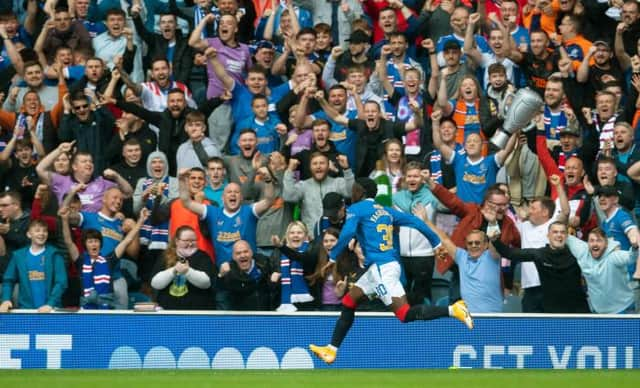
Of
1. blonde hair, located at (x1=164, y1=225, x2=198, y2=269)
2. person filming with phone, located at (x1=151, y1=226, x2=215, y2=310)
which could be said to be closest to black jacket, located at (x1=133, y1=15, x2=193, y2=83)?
blonde hair, located at (x1=164, y1=225, x2=198, y2=269)

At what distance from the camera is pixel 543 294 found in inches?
610

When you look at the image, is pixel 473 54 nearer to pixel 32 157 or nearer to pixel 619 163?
pixel 619 163

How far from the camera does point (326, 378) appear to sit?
1343cm

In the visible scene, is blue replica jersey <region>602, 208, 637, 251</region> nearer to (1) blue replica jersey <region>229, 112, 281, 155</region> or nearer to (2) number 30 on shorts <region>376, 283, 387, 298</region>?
(2) number 30 on shorts <region>376, 283, 387, 298</region>

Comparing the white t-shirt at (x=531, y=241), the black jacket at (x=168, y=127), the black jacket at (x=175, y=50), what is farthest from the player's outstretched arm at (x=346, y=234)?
the black jacket at (x=175, y=50)

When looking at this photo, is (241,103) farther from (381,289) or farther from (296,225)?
(381,289)

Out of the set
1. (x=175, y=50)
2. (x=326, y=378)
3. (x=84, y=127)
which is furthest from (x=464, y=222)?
(x=175, y=50)

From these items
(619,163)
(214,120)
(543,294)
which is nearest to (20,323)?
(214,120)

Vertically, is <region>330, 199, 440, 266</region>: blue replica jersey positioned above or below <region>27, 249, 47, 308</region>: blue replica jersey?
above

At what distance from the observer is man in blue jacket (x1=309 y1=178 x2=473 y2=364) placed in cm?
1356

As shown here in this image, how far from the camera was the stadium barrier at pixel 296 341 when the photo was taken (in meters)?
14.6

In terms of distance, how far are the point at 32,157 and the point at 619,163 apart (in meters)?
6.83

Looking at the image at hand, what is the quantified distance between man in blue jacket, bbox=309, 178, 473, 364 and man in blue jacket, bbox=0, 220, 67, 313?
125 inches

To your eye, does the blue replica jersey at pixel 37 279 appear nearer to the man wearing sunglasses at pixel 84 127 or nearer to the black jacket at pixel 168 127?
the man wearing sunglasses at pixel 84 127
